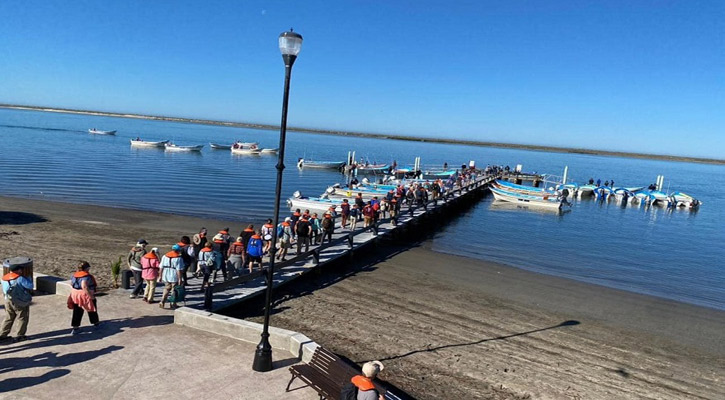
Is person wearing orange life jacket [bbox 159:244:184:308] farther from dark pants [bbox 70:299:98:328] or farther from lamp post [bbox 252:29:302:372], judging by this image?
lamp post [bbox 252:29:302:372]

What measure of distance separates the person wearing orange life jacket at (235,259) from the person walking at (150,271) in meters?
2.70

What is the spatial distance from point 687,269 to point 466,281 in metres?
14.1

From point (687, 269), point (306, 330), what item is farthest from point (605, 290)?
point (306, 330)

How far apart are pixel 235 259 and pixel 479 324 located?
695 cm

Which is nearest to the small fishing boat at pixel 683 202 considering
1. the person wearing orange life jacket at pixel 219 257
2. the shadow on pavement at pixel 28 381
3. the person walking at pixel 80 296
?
the person wearing orange life jacket at pixel 219 257

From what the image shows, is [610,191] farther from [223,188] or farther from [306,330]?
[306,330]

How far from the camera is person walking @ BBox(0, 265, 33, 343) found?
311 inches

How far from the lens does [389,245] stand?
22828mm

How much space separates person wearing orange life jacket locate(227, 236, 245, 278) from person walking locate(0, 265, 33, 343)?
5268mm

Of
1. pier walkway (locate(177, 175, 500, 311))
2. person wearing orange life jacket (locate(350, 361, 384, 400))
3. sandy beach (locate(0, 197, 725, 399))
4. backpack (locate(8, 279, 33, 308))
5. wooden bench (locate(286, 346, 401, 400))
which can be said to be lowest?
sandy beach (locate(0, 197, 725, 399))

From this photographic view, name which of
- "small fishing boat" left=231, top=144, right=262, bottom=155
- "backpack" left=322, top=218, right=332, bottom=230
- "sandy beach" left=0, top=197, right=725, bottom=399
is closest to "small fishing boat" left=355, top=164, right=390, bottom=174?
"small fishing boat" left=231, top=144, right=262, bottom=155

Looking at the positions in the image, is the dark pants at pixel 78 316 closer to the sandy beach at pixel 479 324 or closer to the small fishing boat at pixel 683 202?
the sandy beach at pixel 479 324

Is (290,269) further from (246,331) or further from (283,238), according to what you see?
(246,331)

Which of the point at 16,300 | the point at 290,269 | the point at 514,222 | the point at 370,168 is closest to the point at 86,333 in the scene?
the point at 16,300
